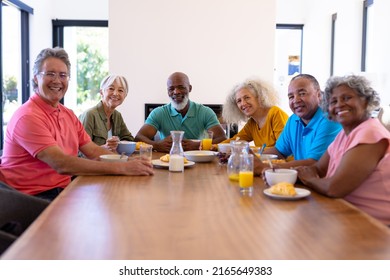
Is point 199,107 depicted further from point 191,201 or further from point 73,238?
point 73,238

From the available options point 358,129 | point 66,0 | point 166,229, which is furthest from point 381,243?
point 66,0

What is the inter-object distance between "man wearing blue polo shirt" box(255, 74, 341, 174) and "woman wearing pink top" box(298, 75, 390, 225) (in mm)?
322

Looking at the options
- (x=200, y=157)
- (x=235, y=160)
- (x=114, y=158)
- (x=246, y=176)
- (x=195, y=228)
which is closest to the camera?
(x=195, y=228)

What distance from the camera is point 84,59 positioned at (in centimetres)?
710

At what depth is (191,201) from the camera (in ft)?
4.97

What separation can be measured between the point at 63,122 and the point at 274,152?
4.21ft

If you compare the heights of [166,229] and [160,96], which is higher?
[160,96]

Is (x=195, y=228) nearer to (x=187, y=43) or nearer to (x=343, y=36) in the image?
(x=187, y=43)

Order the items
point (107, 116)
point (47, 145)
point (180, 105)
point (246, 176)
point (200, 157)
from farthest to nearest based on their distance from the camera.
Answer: point (180, 105), point (107, 116), point (200, 157), point (47, 145), point (246, 176)

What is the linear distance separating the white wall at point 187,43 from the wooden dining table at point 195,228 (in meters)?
4.02

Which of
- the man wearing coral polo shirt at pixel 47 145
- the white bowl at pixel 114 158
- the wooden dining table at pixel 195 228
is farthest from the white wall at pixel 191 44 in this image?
the wooden dining table at pixel 195 228

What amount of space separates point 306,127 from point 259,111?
839 millimetres

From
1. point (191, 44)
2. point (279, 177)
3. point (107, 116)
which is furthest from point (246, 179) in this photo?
point (191, 44)
